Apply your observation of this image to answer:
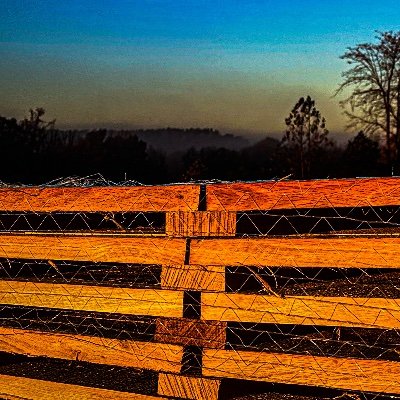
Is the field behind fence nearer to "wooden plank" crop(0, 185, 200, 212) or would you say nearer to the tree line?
"wooden plank" crop(0, 185, 200, 212)

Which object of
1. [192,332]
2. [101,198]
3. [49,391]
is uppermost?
[101,198]

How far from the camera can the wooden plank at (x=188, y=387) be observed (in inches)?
177

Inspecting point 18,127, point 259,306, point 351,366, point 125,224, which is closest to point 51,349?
point 259,306

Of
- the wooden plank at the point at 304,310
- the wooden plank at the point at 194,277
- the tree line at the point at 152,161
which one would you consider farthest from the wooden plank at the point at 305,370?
the tree line at the point at 152,161

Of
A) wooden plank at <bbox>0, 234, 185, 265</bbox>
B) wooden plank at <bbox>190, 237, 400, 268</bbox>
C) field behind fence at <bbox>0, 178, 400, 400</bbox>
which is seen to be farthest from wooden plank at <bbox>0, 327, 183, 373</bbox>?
wooden plank at <bbox>190, 237, 400, 268</bbox>

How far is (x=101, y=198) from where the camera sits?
16.1ft

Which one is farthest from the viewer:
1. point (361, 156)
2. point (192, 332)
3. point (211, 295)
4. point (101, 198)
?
point (361, 156)

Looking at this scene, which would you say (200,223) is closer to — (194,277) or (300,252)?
(194,277)

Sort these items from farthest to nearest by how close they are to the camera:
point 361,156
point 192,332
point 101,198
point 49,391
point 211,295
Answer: point 361,156, point 49,391, point 101,198, point 192,332, point 211,295

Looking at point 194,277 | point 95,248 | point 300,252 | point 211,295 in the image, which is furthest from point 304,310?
point 95,248

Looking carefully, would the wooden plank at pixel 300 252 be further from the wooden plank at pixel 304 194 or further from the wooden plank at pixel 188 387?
the wooden plank at pixel 188 387

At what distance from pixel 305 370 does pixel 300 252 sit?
0.68 metres

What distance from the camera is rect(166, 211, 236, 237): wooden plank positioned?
4.48 meters

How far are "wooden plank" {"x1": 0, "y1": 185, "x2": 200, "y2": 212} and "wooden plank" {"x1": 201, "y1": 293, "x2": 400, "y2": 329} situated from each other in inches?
24.3
